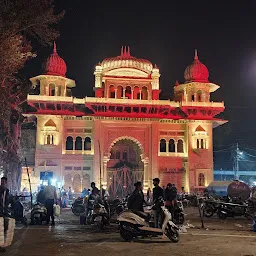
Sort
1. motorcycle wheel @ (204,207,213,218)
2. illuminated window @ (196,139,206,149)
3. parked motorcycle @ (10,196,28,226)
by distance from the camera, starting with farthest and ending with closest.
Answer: illuminated window @ (196,139,206,149)
motorcycle wheel @ (204,207,213,218)
parked motorcycle @ (10,196,28,226)

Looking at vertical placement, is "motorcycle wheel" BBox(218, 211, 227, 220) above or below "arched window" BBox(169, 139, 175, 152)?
below

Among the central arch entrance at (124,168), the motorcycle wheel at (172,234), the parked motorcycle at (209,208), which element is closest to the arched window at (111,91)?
the central arch entrance at (124,168)

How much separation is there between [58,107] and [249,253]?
2620 centimetres

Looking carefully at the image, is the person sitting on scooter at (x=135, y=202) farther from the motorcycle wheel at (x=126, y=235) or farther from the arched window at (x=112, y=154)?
the arched window at (x=112, y=154)

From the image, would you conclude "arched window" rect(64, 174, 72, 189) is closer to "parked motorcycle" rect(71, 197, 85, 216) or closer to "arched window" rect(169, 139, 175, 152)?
"arched window" rect(169, 139, 175, 152)

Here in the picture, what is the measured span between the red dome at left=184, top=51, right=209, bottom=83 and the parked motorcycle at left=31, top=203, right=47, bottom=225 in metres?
24.2

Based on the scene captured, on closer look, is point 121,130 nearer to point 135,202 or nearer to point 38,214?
point 38,214

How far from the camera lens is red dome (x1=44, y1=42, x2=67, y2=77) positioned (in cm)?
3341

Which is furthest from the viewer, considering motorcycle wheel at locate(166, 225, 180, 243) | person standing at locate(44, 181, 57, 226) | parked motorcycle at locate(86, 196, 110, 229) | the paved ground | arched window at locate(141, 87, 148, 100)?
arched window at locate(141, 87, 148, 100)

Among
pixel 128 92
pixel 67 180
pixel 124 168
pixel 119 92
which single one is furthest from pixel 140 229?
pixel 128 92

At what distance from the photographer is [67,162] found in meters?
31.9

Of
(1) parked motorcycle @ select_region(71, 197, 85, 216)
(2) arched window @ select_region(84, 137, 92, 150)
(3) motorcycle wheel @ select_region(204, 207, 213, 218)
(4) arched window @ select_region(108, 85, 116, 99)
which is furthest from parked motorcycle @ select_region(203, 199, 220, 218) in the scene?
(4) arched window @ select_region(108, 85, 116, 99)

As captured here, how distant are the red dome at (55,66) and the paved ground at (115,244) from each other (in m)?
23.5

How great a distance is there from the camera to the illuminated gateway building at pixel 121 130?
31734mm
